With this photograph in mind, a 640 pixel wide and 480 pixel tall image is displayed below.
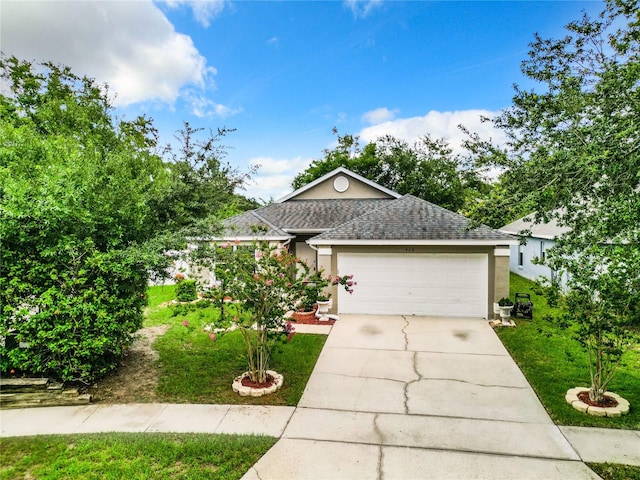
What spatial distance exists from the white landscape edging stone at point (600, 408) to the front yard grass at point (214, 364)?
4.82 meters

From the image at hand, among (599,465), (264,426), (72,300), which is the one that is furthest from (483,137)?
(72,300)

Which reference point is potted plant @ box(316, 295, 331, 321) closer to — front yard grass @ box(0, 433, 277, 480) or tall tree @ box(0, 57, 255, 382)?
tall tree @ box(0, 57, 255, 382)

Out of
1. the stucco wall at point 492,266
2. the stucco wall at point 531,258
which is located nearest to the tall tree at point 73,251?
the stucco wall at point 492,266

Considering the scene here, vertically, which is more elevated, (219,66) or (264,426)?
(219,66)

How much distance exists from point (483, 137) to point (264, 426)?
8.54m

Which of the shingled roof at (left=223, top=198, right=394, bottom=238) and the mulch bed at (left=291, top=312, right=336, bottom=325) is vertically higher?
the shingled roof at (left=223, top=198, right=394, bottom=238)

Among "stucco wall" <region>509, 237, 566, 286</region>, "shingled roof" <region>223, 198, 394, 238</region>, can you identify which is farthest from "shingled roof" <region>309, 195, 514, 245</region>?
"stucco wall" <region>509, 237, 566, 286</region>

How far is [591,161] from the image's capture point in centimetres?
494

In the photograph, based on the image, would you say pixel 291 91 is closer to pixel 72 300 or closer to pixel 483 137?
pixel 483 137

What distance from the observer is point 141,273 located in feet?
23.8

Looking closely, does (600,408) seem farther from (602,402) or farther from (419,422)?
(419,422)

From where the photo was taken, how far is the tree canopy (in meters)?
30.7

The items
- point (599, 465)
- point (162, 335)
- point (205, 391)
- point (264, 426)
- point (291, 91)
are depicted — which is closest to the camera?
point (599, 465)

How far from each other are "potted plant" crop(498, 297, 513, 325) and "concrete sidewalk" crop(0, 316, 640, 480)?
10.3 ft
